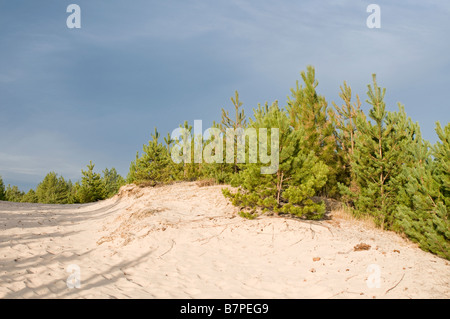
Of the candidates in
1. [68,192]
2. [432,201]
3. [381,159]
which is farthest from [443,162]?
[68,192]

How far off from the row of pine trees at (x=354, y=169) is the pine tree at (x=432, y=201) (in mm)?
23

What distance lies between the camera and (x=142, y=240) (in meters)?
8.38

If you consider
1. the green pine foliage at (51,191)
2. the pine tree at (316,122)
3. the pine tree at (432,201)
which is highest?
the pine tree at (316,122)

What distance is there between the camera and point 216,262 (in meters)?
6.87

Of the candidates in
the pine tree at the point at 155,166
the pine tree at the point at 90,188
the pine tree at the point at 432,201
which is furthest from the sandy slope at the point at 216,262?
the pine tree at the point at 90,188

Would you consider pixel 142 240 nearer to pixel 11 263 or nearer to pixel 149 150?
pixel 11 263

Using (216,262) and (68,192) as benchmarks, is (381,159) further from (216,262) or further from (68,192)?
(68,192)

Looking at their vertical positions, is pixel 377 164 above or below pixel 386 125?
below

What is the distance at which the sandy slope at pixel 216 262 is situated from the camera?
5.09m

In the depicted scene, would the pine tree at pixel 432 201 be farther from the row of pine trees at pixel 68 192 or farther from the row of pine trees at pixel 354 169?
the row of pine trees at pixel 68 192

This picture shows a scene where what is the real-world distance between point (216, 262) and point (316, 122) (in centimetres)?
1040

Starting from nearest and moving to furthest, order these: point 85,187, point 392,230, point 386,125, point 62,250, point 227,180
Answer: point 62,250 → point 392,230 → point 386,125 → point 227,180 → point 85,187
